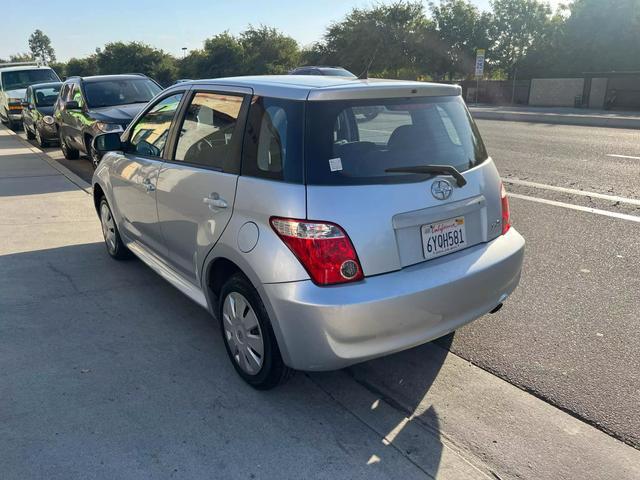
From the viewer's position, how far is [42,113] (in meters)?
14.1

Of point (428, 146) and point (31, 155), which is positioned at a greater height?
point (428, 146)

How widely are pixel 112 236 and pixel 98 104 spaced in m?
5.90

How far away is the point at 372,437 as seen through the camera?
2.75 meters

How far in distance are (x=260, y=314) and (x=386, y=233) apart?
80cm

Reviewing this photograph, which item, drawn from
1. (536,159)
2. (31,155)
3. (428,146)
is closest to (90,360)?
(428,146)

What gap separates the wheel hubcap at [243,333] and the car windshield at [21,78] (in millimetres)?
19625

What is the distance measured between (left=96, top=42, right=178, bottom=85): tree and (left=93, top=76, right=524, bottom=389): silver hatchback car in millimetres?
69342

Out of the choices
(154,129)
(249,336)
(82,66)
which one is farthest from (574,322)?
(82,66)

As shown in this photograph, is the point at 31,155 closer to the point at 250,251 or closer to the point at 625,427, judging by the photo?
the point at 250,251

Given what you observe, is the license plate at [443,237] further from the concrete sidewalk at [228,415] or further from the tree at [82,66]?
the tree at [82,66]

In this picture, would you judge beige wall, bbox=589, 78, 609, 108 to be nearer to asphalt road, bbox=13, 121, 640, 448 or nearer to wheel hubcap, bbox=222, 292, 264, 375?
asphalt road, bbox=13, 121, 640, 448

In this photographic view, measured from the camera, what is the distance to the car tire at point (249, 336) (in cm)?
292

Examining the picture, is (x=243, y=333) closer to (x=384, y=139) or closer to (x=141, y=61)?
(x=384, y=139)

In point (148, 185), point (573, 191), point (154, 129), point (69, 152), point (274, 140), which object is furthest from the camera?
point (69, 152)
